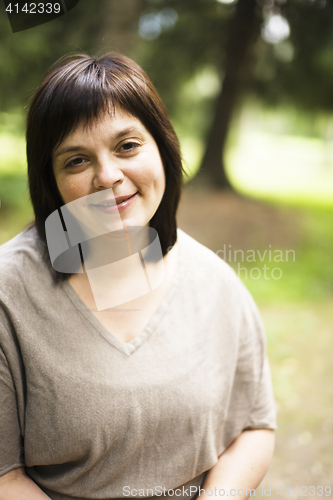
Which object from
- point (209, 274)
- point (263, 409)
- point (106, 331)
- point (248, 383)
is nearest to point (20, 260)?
point (106, 331)

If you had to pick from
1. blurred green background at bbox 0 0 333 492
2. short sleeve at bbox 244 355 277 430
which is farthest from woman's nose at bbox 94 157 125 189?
blurred green background at bbox 0 0 333 492

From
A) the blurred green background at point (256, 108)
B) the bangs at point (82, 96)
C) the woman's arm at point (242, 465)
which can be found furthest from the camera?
the blurred green background at point (256, 108)

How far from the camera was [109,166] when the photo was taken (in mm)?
1132

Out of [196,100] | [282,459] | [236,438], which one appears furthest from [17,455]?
[196,100]

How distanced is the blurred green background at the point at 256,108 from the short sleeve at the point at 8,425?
154 centimetres

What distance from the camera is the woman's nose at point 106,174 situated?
3.67 feet

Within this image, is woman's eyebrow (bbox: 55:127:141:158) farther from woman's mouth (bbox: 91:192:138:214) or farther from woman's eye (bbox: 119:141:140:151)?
woman's mouth (bbox: 91:192:138:214)

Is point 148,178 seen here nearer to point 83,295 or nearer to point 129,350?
point 83,295

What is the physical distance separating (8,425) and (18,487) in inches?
7.6

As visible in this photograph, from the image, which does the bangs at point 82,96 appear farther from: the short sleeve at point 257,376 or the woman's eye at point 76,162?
the short sleeve at point 257,376

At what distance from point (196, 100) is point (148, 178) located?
7941 mm

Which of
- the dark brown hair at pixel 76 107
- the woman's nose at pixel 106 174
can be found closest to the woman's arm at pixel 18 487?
the dark brown hair at pixel 76 107

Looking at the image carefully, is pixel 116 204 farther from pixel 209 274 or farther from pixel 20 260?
pixel 209 274

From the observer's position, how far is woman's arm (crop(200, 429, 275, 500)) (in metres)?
1.33
